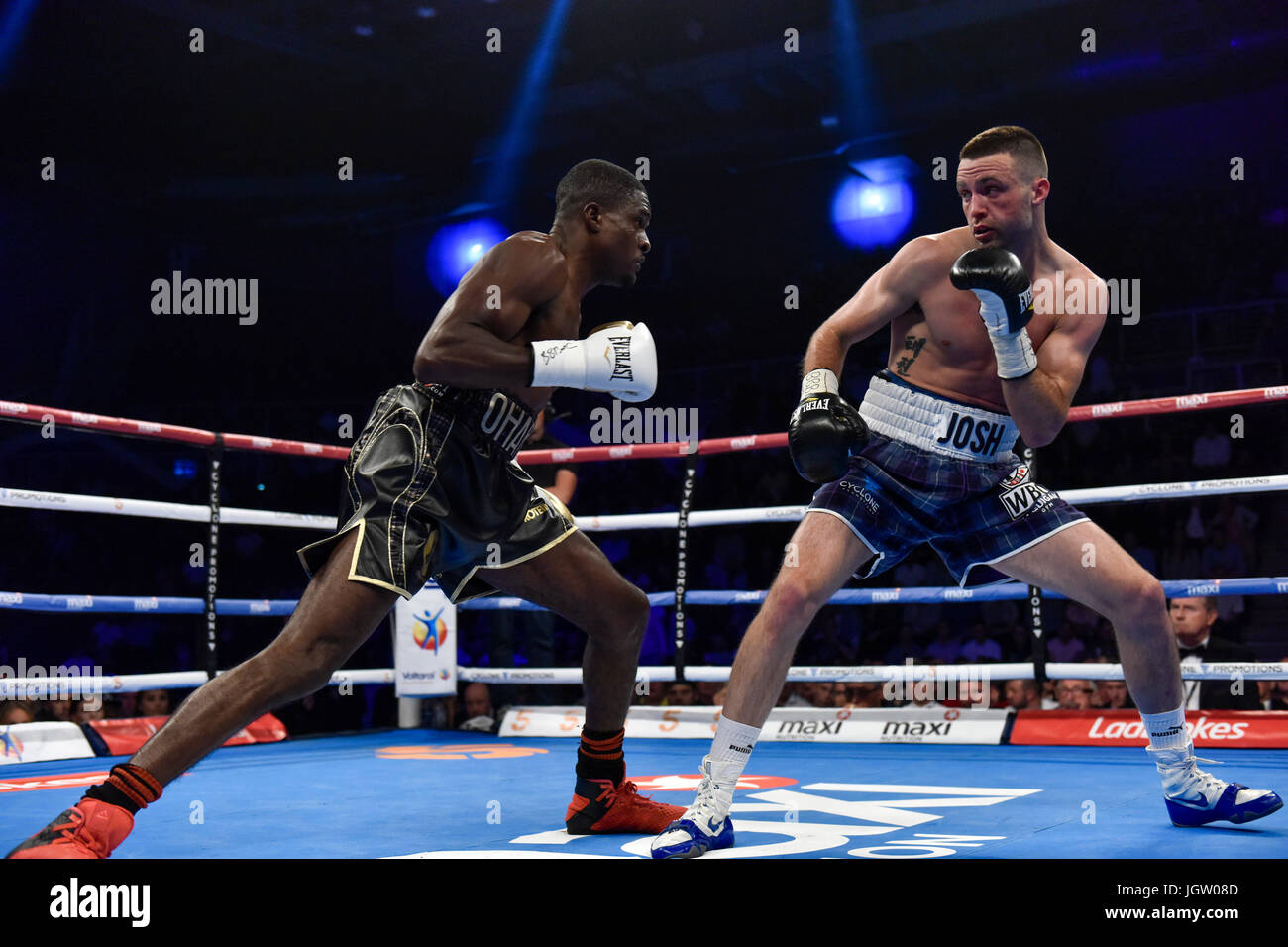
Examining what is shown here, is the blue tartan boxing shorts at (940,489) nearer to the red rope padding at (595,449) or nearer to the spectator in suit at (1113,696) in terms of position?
the red rope padding at (595,449)

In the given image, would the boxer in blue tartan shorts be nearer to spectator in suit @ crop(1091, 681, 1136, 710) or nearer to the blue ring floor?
the blue ring floor

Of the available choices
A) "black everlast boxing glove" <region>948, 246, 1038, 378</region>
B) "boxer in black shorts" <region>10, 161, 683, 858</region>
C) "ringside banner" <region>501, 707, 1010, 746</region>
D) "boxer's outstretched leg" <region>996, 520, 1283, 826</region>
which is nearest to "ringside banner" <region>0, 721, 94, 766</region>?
"ringside banner" <region>501, 707, 1010, 746</region>

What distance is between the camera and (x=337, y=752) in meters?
3.89

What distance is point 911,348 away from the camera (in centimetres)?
235

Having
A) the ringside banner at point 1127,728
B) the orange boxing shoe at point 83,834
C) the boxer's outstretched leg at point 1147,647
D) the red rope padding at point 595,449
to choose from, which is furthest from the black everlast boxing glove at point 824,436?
the ringside banner at point 1127,728

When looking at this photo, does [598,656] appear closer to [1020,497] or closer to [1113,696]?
[1020,497]

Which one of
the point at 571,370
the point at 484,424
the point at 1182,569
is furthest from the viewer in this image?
the point at 1182,569

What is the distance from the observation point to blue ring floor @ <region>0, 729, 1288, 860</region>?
6.68 ft

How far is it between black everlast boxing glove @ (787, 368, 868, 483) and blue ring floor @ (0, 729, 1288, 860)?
0.67 metres

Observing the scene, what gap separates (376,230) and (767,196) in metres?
4.18

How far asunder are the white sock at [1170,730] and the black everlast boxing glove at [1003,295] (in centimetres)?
75
